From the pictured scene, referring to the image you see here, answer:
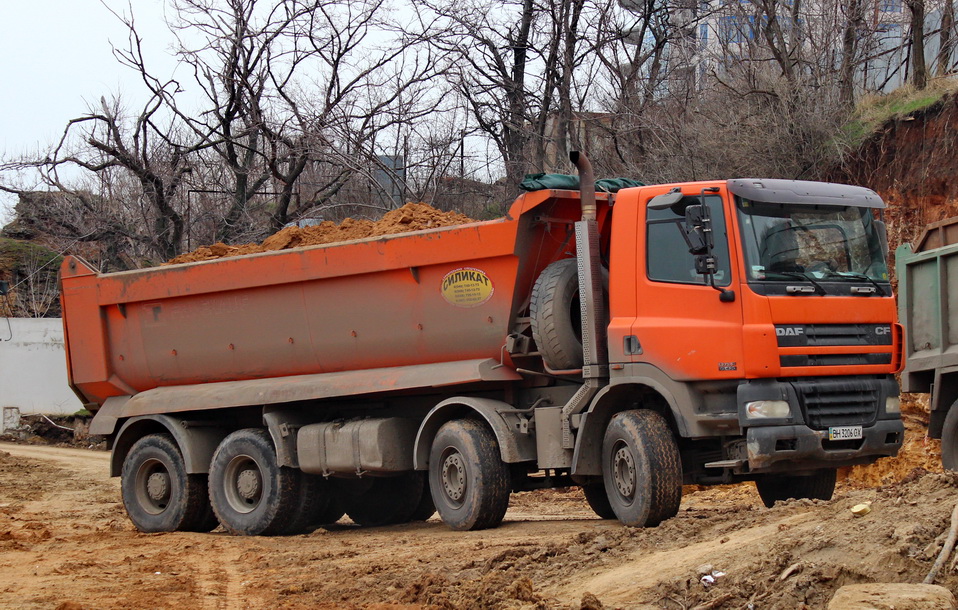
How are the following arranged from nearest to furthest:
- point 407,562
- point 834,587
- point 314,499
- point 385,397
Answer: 1. point 834,587
2. point 407,562
3. point 385,397
4. point 314,499

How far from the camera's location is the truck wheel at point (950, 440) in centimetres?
1005

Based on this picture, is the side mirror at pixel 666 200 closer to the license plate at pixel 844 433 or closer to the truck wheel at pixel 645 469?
the truck wheel at pixel 645 469

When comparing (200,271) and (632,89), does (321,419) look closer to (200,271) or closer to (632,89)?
(200,271)

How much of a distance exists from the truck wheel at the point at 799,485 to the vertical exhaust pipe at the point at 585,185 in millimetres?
2641

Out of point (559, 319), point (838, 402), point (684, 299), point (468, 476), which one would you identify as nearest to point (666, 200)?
point (684, 299)

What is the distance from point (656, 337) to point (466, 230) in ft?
7.01

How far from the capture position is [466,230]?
392 inches

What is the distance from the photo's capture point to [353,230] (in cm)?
1125

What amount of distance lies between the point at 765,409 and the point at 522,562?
7.03 ft

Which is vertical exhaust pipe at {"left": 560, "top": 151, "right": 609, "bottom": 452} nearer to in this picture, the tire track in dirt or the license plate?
the license plate

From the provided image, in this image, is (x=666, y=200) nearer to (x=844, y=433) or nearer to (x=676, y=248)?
(x=676, y=248)

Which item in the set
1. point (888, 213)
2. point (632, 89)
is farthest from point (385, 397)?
point (632, 89)

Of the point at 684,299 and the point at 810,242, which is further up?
the point at 810,242

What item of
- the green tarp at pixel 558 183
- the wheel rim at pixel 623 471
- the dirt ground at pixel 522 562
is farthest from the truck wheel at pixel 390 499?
the green tarp at pixel 558 183
